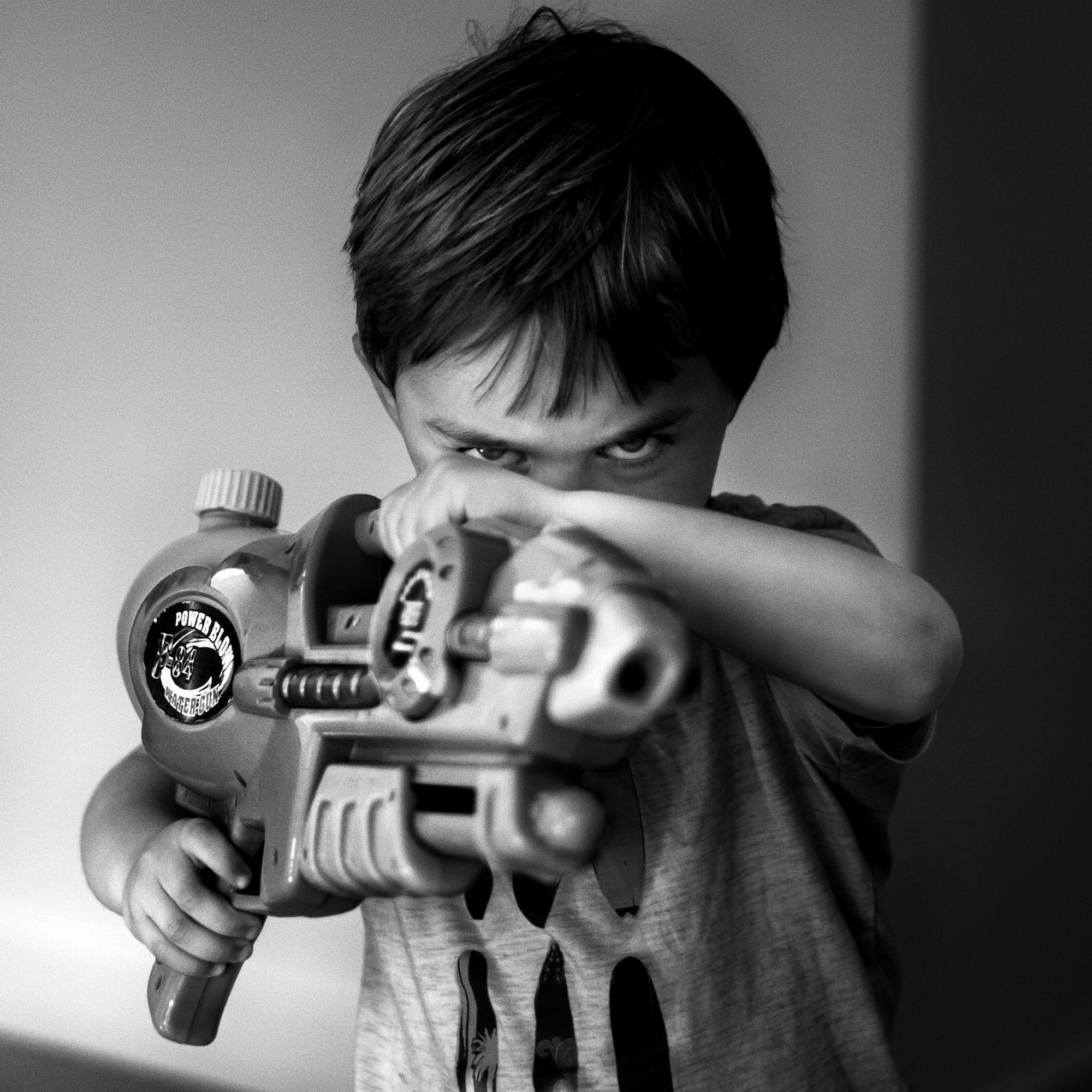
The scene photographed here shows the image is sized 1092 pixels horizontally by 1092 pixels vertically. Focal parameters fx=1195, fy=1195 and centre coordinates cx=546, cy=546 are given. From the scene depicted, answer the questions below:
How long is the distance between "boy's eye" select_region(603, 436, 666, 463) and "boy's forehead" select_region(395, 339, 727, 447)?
0.01m

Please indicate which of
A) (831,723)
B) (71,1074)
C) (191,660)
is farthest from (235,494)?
(71,1074)

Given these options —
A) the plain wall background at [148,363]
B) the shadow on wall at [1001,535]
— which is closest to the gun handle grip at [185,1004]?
the plain wall background at [148,363]

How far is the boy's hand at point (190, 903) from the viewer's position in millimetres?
490

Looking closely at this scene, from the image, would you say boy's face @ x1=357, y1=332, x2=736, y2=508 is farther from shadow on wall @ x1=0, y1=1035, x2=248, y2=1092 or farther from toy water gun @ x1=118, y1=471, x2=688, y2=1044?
shadow on wall @ x1=0, y1=1035, x2=248, y2=1092

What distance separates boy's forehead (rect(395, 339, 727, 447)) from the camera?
1.66ft

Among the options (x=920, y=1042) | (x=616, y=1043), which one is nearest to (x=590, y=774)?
(x=616, y=1043)

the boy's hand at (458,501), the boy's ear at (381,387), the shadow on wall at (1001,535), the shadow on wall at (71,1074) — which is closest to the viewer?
the boy's hand at (458,501)

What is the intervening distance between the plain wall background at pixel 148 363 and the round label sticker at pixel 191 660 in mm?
387

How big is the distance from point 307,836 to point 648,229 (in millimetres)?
308

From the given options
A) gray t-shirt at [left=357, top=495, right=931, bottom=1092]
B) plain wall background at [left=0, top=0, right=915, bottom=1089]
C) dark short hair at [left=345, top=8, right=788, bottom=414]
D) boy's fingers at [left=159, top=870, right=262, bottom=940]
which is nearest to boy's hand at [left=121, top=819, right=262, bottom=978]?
boy's fingers at [left=159, top=870, right=262, bottom=940]

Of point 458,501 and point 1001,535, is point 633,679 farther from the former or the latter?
point 1001,535

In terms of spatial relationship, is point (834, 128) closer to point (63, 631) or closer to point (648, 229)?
point (648, 229)

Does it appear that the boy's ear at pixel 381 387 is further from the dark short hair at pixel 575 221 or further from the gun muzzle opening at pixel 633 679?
the gun muzzle opening at pixel 633 679

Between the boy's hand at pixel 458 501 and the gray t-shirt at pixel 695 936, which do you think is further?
the gray t-shirt at pixel 695 936
